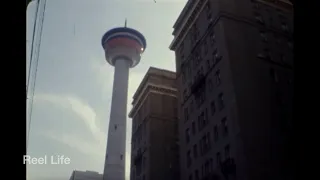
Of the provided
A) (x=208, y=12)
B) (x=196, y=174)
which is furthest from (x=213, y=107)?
(x=208, y=12)

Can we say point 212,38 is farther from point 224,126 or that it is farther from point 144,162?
point 144,162

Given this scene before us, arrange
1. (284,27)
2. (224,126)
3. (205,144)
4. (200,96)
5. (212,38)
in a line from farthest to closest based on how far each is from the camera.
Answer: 1. (284,27)
2. (212,38)
3. (200,96)
4. (205,144)
5. (224,126)

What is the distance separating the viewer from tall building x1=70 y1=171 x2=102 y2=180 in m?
152

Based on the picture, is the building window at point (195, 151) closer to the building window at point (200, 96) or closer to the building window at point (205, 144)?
the building window at point (205, 144)

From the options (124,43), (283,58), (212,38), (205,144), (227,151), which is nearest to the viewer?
(227,151)

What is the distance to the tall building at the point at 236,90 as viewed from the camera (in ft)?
153

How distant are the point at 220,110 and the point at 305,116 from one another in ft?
127

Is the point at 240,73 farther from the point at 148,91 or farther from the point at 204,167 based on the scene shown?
the point at 148,91

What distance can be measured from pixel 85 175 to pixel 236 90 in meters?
117

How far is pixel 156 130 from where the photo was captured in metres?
80.2

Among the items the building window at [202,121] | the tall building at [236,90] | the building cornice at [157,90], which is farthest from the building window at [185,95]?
the building cornice at [157,90]
